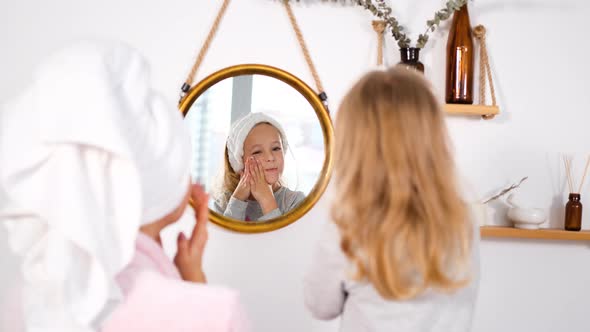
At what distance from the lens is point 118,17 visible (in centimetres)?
196

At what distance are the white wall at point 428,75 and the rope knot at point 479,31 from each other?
0.03 metres

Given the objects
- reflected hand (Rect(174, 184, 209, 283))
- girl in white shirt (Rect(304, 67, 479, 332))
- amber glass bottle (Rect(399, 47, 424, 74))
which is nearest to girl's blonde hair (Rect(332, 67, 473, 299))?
girl in white shirt (Rect(304, 67, 479, 332))

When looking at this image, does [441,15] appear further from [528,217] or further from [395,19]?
[528,217]

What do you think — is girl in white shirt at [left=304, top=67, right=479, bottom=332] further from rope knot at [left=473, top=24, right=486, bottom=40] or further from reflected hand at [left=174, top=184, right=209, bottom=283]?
rope knot at [left=473, top=24, right=486, bottom=40]

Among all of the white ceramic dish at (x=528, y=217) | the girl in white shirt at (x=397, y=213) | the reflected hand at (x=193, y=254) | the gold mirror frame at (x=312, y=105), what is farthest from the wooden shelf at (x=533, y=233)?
the reflected hand at (x=193, y=254)

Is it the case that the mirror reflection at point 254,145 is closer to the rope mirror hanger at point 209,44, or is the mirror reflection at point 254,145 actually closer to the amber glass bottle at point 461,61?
the rope mirror hanger at point 209,44

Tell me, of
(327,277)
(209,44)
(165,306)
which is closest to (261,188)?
(209,44)

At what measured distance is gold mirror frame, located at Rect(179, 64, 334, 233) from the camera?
1931mm

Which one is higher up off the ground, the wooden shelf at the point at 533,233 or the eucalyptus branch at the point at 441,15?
the eucalyptus branch at the point at 441,15

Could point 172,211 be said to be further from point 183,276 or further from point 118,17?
point 118,17

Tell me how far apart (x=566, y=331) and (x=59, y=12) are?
1532 mm

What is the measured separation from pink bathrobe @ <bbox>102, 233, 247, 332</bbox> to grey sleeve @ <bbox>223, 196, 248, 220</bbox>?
876mm

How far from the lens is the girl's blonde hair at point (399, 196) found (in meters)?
1.15

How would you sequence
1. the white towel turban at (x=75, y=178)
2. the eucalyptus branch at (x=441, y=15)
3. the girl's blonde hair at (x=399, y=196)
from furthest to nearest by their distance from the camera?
the eucalyptus branch at (x=441, y=15), the girl's blonde hair at (x=399, y=196), the white towel turban at (x=75, y=178)
